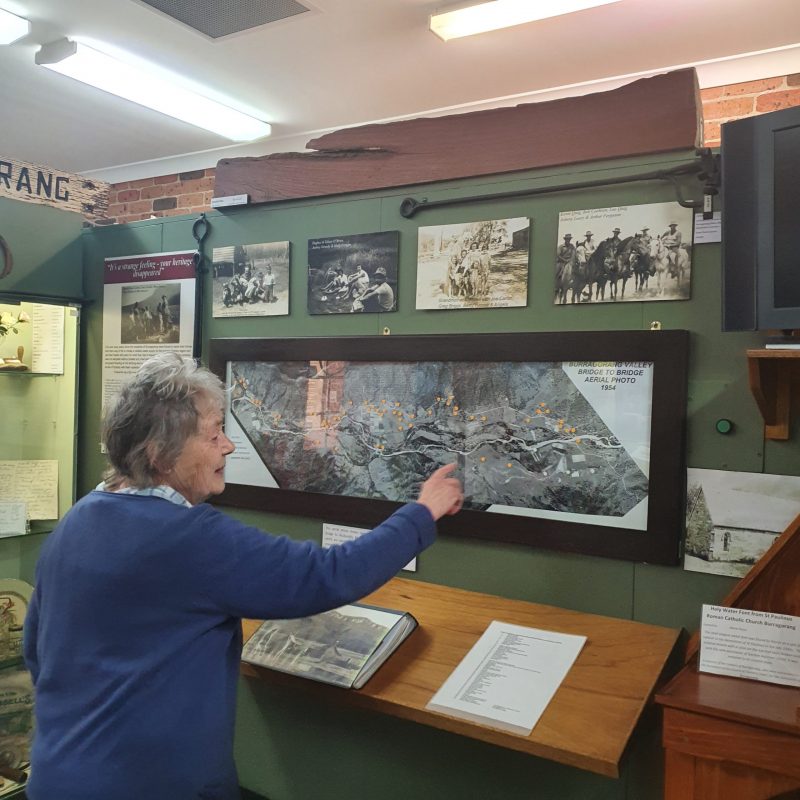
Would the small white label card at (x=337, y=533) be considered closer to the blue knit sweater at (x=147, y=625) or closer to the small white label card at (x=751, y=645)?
the blue knit sweater at (x=147, y=625)

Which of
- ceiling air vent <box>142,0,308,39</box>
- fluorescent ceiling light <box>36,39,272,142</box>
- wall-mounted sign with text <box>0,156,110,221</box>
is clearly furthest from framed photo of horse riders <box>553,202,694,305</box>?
fluorescent ceiling light <box>36,39,272,142</box>

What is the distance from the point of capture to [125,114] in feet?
16.5

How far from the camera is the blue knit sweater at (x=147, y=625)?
1263 millimetres

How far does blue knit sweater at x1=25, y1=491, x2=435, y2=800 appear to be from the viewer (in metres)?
1.26

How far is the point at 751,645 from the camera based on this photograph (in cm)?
138

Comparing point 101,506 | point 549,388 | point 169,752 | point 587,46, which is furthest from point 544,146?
point 587,46

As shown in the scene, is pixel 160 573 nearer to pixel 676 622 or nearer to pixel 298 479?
pixel 298 479

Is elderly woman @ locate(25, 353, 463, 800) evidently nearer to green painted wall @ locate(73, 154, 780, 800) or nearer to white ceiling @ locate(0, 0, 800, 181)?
green painted wall @ locate(73, 154, 780, 800)

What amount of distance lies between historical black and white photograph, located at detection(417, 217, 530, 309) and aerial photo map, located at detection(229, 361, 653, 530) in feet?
0.59

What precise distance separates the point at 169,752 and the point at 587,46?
3.73 metres

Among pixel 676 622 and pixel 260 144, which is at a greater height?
pixel 260 144

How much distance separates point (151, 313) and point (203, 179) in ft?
12.3

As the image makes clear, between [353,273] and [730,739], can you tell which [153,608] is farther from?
[353,273]

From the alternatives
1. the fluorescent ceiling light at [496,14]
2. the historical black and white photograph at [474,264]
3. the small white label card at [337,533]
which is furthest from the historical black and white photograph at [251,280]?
the fluorescent ceiling light at [496,14]
